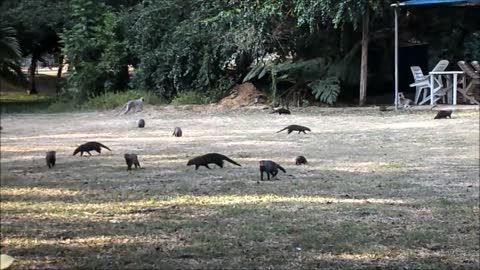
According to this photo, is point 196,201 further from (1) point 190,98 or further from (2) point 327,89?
(1) point 190,98

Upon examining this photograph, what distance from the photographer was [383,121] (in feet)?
36.2

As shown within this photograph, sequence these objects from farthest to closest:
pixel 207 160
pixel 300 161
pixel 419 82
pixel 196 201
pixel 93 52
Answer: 1. pixel 419 82
2. pixel 93 52
3. pixel 300 161
4. pixel 207 160
5. pixel 196 201

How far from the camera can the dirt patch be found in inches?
573

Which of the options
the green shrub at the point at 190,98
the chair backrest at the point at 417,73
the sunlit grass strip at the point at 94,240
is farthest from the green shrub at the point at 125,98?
the sunlit grass strip at the point at 94,240

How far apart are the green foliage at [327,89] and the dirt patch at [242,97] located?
1.12 meters

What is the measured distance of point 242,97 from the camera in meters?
14.8

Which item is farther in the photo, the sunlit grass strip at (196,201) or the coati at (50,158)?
the coati at (50,158)

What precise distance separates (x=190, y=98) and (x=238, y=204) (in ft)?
35.5

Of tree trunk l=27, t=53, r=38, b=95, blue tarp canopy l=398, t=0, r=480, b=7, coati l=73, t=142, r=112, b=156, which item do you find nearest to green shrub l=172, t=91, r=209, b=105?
blue tarp canopy l=398, t=0, r=480, b=7

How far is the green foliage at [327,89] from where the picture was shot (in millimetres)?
14039

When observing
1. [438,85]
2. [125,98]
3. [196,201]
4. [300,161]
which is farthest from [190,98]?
[196,201]

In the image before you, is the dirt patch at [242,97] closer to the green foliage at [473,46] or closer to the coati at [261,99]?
the coati at [261,99]

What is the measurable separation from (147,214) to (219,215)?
391mm

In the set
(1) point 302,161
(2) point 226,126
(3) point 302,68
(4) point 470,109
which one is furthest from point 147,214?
(3) point 302,68
